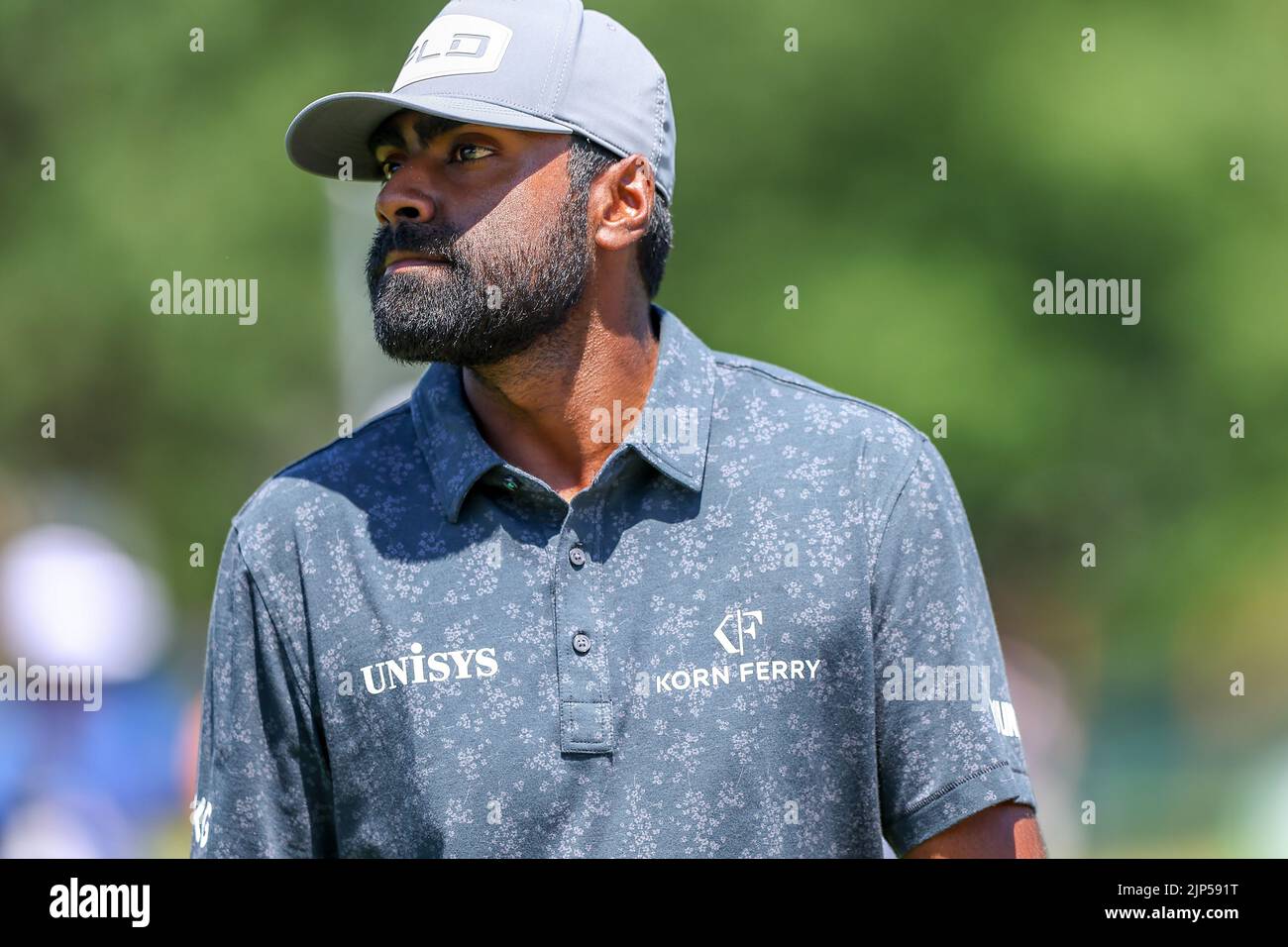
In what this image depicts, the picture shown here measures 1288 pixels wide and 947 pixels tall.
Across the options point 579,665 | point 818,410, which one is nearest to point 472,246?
point 818,410

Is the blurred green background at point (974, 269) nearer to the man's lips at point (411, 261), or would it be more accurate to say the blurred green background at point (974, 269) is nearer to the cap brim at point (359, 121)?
the cap brim at point (359, 121)

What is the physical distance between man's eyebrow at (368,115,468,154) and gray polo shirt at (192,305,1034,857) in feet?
1.90

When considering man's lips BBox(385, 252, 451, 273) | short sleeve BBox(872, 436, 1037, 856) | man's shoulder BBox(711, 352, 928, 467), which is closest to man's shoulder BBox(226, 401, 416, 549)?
man's lips BBox(385, 252, 451, 273)

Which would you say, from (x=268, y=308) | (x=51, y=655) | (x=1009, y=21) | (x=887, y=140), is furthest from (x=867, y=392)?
(x=51, y=655)

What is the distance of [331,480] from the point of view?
3.11 meters

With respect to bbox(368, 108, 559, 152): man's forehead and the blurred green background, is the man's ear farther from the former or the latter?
the blurred green background

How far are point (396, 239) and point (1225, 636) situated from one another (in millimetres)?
7536

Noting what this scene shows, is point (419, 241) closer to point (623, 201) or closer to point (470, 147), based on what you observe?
point (470, 147)

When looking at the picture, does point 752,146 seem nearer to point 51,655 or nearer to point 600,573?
point 51,655

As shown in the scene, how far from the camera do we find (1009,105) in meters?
9.05

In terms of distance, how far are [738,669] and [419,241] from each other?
1.02m

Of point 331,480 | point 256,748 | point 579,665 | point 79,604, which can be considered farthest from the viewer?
point 79,604

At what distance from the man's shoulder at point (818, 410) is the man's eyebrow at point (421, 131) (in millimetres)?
675

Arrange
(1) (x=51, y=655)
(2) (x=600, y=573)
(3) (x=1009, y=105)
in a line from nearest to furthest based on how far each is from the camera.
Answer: (2) (x=600, y=573), (1) (x=51, y=655), (3) (x=1009, y=105)
